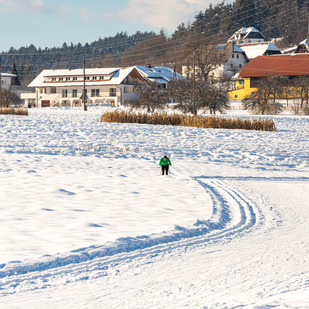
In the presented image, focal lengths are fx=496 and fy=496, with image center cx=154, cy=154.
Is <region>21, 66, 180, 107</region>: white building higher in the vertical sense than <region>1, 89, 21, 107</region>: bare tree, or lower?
higher

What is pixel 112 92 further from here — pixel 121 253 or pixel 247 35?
pixel 121 253

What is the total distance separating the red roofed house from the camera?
7600 cm

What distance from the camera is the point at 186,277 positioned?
5.49 metres

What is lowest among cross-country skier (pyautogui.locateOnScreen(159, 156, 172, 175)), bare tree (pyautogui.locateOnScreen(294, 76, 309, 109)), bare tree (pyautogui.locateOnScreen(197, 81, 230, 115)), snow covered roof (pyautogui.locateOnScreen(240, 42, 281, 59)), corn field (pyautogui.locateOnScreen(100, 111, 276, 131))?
cross-country skier (pyautogui.locateOnScreen(159, 156, 172, 175))

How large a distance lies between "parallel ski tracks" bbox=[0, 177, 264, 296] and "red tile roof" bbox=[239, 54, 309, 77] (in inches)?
2768

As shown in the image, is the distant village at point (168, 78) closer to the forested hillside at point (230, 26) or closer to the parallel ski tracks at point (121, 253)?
the forested hillside at point (230, 26)

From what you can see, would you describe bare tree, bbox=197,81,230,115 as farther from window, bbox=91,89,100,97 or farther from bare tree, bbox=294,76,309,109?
window, bbox=91,89,100,97

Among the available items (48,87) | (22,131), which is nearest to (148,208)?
(22,131)

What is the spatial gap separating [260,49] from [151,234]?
111629 millimetres

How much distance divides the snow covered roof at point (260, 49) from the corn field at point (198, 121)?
8343 centimetres

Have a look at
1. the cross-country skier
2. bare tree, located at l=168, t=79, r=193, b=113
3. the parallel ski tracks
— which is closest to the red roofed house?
bare tree, located at l=168, t=79, r=193, b=113

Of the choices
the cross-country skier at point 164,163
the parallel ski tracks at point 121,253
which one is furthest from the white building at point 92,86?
the parallel ski tracks at point 121,253

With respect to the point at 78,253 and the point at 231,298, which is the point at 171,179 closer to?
the point at 78,253

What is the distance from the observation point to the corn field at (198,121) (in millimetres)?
28969
